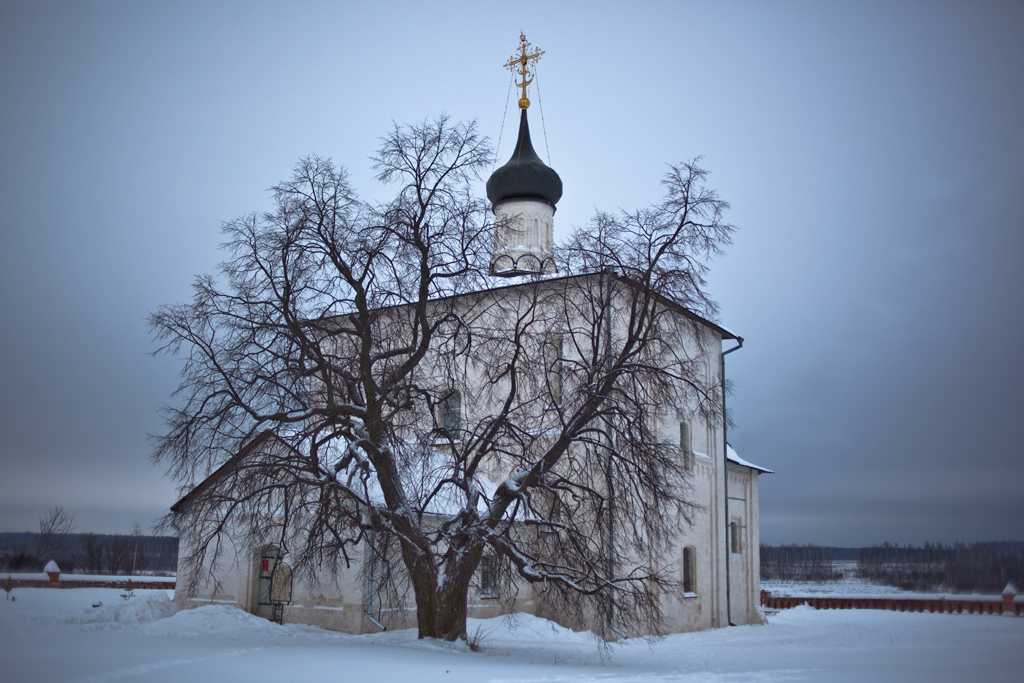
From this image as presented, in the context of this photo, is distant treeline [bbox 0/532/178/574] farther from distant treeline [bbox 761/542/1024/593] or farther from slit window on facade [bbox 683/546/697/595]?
distant treeline [bbox 761/542/1024/593]

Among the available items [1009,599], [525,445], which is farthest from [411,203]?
[1009,599]

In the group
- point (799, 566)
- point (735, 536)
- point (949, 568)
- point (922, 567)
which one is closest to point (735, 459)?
point (735, 536)

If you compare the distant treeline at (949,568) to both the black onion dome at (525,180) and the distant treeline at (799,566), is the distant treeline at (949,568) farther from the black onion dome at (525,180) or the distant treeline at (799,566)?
the black onion dome at (525,180)

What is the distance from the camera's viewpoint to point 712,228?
13.3m

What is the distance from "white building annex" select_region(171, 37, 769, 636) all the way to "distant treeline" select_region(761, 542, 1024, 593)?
1104 centimetres

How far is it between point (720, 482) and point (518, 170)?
11086 mm

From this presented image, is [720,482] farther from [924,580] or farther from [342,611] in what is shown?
[924,580]

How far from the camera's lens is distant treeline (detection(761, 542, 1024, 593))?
39.7 meters

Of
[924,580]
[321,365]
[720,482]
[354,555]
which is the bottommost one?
[924,580]

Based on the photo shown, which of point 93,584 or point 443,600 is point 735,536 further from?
point 93,584

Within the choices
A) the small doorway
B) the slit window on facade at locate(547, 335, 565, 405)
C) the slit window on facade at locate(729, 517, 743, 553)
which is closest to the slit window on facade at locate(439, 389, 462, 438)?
the slit window on facade at locate(547, 335, 565, 405)

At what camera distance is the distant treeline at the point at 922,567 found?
39.7m

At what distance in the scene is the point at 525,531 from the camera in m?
15.3

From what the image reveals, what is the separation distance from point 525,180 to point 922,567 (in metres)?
69.2
